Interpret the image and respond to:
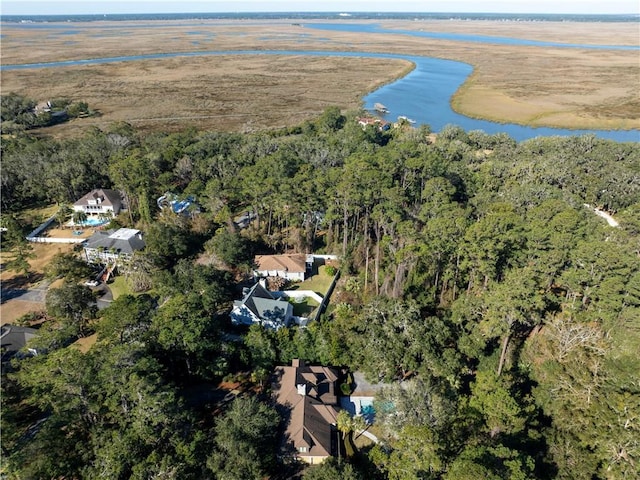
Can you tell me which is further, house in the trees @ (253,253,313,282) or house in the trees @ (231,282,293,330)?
house in the trees @ (253,253,313,282)

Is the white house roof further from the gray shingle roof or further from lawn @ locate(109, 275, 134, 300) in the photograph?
lawn @ locate(109, 275, 134, 300)

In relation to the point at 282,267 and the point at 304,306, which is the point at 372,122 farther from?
the point at 304,306

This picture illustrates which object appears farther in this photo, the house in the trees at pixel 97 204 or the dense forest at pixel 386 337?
the house in the trees at pixel 97 204

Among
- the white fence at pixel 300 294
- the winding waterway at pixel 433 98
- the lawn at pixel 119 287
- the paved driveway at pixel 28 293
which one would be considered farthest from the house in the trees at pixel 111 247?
the winding waterway at pixel 433 98

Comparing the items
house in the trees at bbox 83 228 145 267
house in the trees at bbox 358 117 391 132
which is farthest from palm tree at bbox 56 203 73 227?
house in the trees at bbox 358 117 391 132

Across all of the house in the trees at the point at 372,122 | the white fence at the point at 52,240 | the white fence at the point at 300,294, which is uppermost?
the house in the trees at the point at 372,122

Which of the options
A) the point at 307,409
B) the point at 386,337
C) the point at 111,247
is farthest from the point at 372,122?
the point at 307,409

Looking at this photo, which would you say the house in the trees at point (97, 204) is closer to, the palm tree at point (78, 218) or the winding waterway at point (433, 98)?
the palm tree at point (78, 218)
